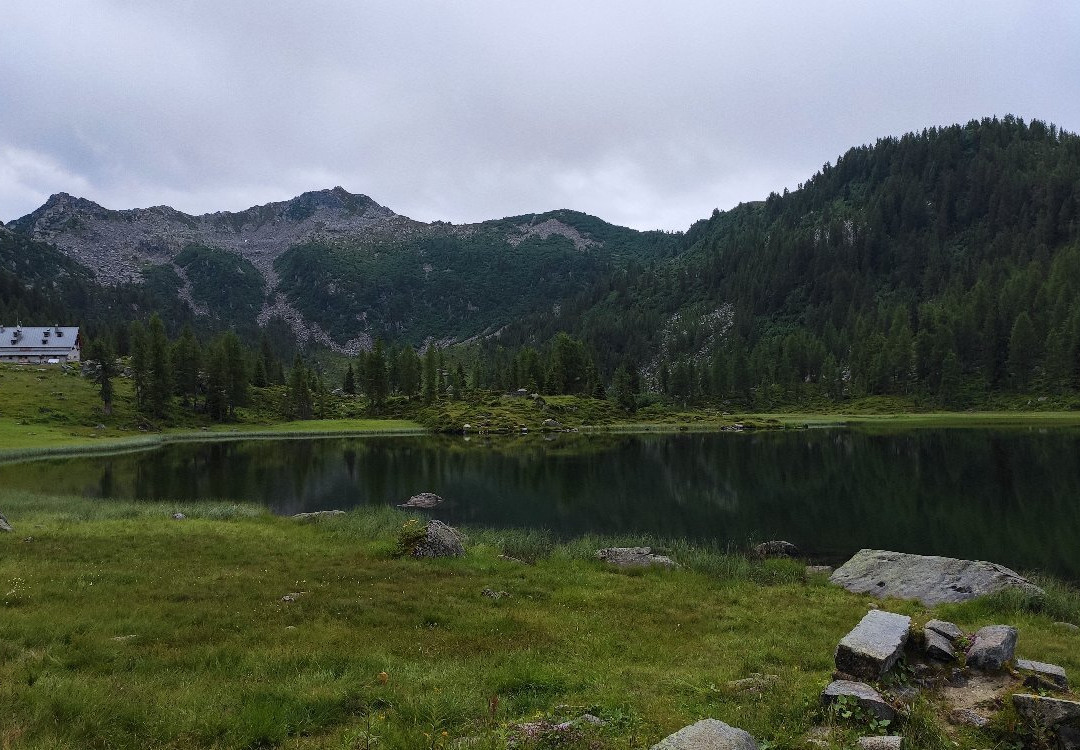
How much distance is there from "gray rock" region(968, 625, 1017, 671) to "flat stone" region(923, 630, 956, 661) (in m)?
0.38

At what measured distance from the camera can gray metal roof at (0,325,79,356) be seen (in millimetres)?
185500

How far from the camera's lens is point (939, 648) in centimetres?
1354

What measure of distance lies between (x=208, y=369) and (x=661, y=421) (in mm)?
116449

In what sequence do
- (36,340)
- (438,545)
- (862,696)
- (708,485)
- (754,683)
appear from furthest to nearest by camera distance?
(36,340)
(708,485)
(438,545)
(754,683)
(862,696)

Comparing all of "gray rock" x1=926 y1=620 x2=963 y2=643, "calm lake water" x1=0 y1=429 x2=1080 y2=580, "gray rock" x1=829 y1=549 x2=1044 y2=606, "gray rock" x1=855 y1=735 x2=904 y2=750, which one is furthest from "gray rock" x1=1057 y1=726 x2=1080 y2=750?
"calm lake water" x1=0 y1=429 x2=1080 y2=580

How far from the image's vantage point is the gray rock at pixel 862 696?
10352 mm

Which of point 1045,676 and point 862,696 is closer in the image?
Result: point 862,696

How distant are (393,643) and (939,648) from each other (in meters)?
13.2

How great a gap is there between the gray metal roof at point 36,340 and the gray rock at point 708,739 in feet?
775

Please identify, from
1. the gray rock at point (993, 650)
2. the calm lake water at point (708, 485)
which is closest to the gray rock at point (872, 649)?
the gray rock at point (993, 650)

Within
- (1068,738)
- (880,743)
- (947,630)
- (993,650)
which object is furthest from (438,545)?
(1068,738)

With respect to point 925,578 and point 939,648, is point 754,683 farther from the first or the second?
point 925,578

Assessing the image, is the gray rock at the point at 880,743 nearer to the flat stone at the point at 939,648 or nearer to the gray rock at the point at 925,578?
the flat stone at the point at 939,648

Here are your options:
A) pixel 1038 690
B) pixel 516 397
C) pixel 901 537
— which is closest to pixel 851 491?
pixel 901 537
